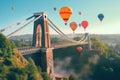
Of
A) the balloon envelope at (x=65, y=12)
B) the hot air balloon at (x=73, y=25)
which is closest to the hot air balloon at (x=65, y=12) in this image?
the balloon envelope at (x=65, y=12)

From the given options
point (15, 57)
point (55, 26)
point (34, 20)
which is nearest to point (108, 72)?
point (55, 26)

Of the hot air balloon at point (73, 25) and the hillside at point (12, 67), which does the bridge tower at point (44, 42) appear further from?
the hillside at point (12, 67)

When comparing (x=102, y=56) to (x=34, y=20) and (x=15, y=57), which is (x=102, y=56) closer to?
(x=34, y=20)

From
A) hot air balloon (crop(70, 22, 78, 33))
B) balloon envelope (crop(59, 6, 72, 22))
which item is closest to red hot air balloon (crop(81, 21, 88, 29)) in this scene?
hot air balloon (crop(70, 22, 78, 33))

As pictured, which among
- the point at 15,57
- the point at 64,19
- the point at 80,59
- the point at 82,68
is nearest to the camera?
the point at 15,57

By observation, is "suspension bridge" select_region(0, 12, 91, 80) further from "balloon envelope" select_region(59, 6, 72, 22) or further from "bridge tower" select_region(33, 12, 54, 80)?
"balloon envelope" select_region(59, 6, 72, 22)

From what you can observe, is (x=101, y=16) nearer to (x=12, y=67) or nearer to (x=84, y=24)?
(x=84, y=24)
